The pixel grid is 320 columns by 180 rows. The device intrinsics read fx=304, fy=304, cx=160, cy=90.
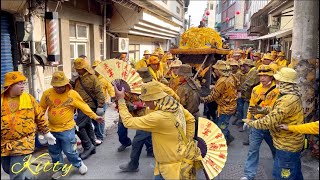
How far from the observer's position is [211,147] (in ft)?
12.1

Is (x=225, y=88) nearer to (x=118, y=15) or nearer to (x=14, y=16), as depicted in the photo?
(x=14, y=16)

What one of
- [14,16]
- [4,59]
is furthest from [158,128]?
[14,16]

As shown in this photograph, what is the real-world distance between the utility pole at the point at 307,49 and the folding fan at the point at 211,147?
2.95m

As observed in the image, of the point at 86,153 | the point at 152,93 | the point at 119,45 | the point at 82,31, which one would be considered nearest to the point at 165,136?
the point at 152,93

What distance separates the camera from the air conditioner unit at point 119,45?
39.3 feet

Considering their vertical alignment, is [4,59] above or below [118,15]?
below

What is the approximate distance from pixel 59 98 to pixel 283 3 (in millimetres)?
8922

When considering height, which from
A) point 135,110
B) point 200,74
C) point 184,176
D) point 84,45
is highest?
point 84,45

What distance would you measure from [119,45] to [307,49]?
25.1 feet

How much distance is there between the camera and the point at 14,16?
626 cm

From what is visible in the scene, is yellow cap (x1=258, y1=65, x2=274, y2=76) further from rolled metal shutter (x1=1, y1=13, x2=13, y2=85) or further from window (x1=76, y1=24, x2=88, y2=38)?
window (x1=76, y1=24, x2=88, y2=38)

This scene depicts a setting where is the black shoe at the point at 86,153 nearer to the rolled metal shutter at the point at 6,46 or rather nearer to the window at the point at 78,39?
the rolled metal shutter at the point at 6,46

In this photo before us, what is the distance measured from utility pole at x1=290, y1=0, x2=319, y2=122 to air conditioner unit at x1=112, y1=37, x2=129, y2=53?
742cm

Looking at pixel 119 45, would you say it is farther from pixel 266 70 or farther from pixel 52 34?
pixel 266 70
